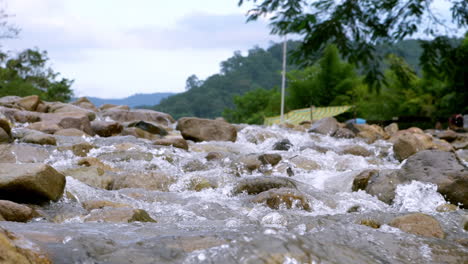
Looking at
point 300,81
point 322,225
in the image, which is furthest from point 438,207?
point 300,81

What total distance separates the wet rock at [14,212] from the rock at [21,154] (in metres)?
2.78

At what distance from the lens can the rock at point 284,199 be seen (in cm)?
418

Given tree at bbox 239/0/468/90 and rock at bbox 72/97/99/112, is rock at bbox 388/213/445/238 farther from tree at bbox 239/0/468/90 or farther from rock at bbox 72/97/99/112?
rock at bbox 72/97/99/112

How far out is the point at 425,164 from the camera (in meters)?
5.13

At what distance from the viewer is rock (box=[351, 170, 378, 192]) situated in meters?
5.23

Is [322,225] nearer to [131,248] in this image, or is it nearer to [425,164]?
[131,248]

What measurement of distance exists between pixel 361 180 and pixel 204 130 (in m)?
4.41

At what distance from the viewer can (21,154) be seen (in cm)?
582

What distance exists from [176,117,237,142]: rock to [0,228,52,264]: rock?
7.13 meters

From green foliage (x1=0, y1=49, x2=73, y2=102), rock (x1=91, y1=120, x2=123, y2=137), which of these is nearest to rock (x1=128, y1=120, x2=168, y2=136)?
rock (x1=91, y1=120, x2=123, y2=137)

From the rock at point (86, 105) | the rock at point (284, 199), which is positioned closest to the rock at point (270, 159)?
the rock at point (284, 199)

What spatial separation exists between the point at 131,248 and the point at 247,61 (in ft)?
228

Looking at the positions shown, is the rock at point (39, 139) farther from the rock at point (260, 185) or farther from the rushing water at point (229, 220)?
the rock at point (260, 185)

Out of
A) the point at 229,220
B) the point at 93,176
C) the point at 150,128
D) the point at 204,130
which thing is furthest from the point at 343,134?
the point at 229,220
